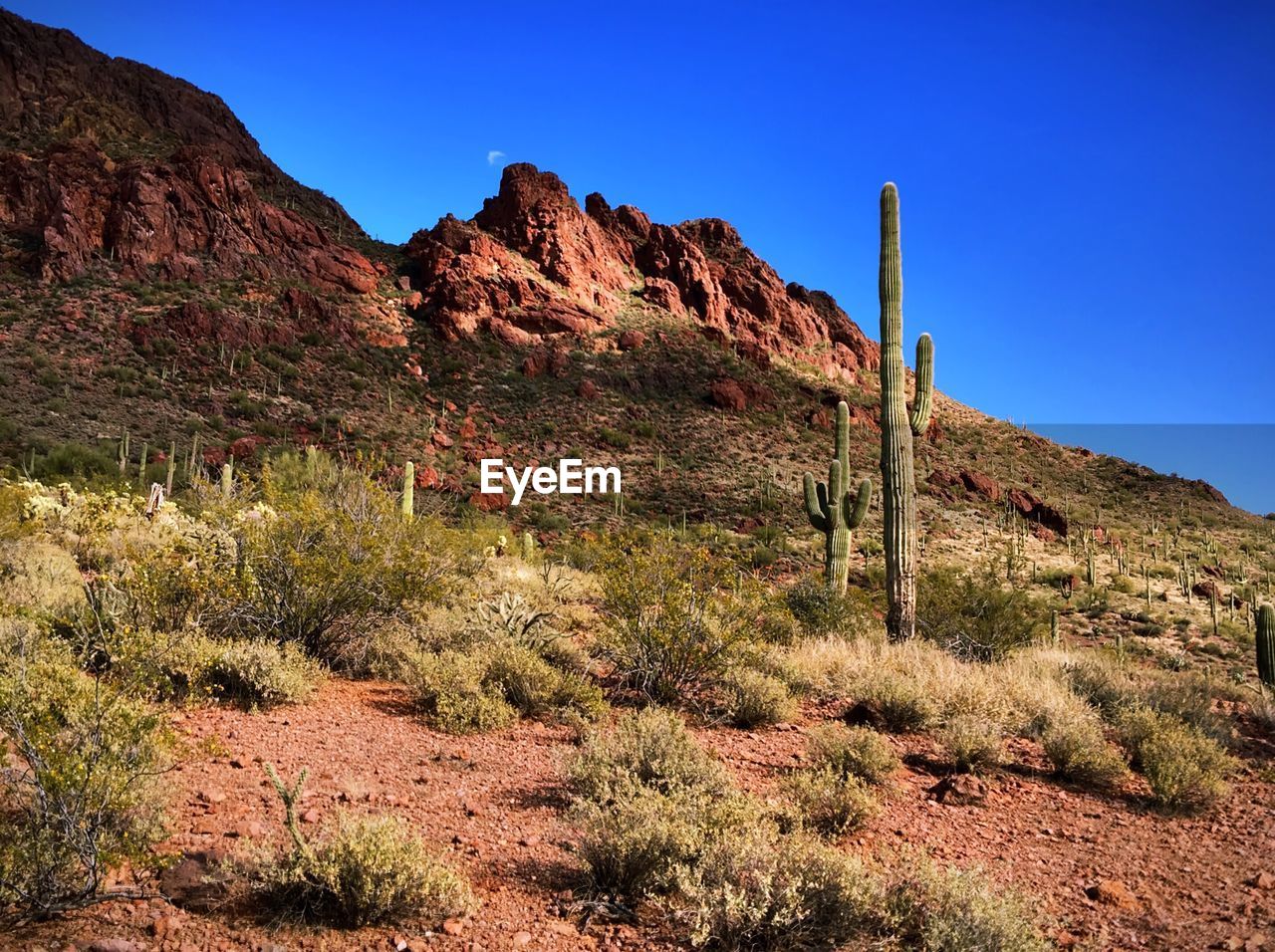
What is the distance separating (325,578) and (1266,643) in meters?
12.7

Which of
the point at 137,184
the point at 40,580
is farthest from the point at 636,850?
the point at 137,184

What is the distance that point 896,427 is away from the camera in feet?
38.0

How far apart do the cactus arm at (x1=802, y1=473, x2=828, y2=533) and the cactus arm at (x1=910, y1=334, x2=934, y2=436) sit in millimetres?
3300

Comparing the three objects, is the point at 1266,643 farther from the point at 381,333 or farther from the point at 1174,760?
the point at 381,333

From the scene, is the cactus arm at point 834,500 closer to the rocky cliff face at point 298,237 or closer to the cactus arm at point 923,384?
the cactus arm at point 923,384

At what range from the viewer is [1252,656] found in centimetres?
1805

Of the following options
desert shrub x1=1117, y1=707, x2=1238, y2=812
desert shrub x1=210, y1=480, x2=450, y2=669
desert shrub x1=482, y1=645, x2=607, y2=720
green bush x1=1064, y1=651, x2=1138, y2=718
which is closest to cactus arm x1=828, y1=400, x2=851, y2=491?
green bush x1=1064, y1=651, x2=1138, y2=718

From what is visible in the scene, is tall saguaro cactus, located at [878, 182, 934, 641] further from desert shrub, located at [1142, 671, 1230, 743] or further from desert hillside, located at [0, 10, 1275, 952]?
desert shrub, located at [1142, 671, 1230, 743]

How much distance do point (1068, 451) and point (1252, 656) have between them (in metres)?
39.7

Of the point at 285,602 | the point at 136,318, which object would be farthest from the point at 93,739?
the point at 136,318

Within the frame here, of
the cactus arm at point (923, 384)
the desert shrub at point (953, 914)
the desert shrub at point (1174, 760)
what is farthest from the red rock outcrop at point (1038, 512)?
the desert shrub at point (953, 914)

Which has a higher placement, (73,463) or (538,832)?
(73,463)

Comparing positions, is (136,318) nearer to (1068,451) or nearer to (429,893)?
(429,893)

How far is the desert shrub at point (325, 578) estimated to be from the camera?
285 inches
